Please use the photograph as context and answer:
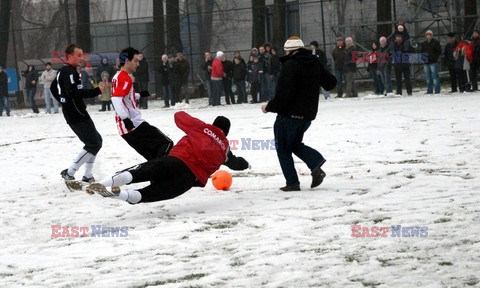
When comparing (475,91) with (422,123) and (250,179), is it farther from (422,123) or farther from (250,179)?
(250,179)

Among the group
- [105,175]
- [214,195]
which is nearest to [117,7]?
[105,175]

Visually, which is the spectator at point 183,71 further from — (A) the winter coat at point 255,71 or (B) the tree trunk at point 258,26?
(B) the tree trunk at point 258,26

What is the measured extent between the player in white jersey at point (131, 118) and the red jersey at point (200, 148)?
87 cm

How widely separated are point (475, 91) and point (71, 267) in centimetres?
1970

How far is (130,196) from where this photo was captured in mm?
9375

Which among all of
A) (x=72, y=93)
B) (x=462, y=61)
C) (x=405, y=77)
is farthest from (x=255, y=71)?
(x=72, y=93)

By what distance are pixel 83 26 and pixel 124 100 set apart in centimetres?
2554

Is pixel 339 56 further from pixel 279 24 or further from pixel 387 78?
pixel 279 24

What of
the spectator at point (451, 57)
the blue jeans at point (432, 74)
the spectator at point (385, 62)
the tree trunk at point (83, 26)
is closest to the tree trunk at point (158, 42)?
the tree trunk at point (83, 26)

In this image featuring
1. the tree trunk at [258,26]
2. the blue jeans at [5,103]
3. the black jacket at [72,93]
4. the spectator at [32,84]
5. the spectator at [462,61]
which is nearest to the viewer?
the black jacket at [72,93]

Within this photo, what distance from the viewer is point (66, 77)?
11555 millimetres

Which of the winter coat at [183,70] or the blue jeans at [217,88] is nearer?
the blue jeans at [217,88]

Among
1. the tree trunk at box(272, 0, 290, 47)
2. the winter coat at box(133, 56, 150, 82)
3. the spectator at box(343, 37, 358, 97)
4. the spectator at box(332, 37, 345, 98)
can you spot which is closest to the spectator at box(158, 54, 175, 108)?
the winter coat at box(133, 56, 150, 82)

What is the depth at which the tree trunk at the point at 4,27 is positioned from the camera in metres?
37.2
